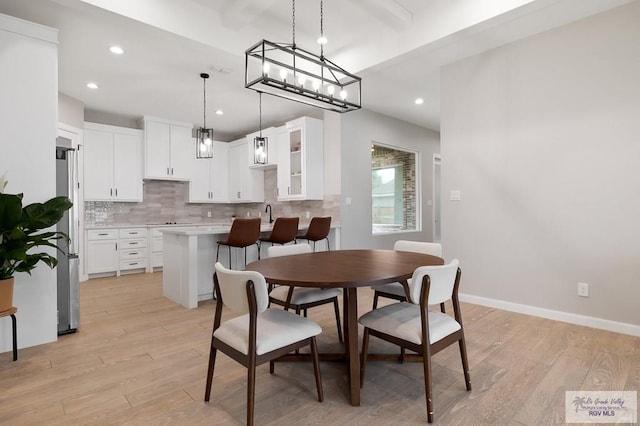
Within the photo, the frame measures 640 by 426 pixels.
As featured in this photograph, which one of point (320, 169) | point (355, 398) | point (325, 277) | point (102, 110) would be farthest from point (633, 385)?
point (102, 110)

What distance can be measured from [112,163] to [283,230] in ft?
11.3

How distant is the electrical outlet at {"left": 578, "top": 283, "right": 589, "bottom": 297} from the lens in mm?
2934

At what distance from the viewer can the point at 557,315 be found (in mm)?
3084

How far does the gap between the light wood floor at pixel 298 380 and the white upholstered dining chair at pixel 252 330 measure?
0.20 m

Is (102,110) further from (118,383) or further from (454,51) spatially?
(454,51)

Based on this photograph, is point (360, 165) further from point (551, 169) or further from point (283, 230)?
point (551, 169)

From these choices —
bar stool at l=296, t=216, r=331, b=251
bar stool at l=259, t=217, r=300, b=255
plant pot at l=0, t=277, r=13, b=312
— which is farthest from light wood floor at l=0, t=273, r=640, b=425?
bar stool at l=296, t=216, r=331, b=251

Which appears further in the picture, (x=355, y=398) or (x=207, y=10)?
(x=207, y=10)

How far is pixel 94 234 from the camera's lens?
16.8 ft

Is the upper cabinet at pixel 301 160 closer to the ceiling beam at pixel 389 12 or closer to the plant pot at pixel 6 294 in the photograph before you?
the ceiling beam at pixel 389 12

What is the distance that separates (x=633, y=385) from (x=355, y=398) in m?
1.65

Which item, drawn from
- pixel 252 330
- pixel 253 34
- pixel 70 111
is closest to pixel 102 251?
pixel 70 111

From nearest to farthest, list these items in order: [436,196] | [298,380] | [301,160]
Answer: [298,380] → [301,160] → [436,196]

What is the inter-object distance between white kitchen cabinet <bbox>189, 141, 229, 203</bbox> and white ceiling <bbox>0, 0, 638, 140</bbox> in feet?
6.62
